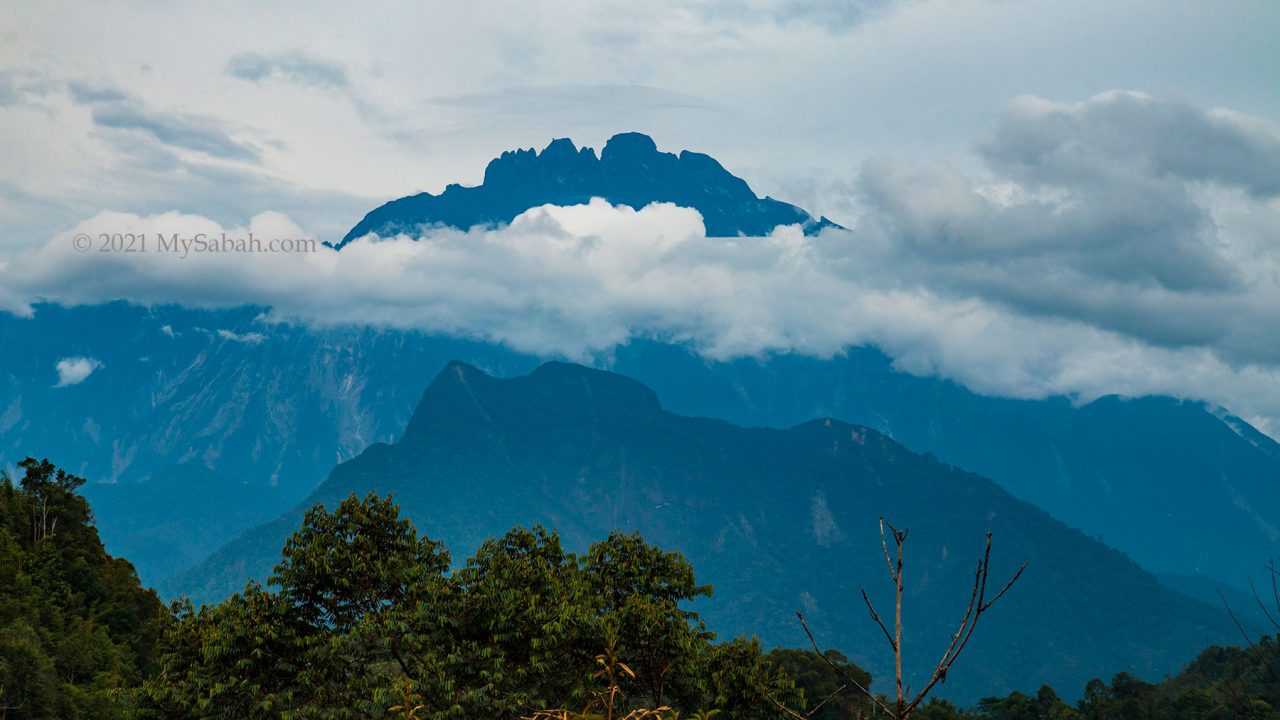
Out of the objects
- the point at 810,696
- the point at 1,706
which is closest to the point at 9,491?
the point at 1,706

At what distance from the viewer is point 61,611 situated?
98.9 m

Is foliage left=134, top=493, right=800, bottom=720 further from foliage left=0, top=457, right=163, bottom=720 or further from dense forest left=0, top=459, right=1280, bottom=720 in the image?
foliage left=0, top=457, right=163, bottom=720

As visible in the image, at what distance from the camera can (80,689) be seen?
74.7 m

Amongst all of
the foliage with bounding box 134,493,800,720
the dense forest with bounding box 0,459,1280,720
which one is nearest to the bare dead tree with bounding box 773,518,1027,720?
the dense forest with bounding box 0,459,1280,720

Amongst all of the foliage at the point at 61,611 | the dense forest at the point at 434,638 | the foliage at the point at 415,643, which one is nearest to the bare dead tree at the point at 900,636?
the dense forest at the point at 434,638

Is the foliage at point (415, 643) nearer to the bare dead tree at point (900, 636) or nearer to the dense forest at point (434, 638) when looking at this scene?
the dense forest at point (434, 638)

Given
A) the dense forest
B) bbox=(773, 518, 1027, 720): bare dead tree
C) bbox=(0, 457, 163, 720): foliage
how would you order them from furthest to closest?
bbox=(0, 457, 163, 720): foliage < the dense forest < bbox=(773, 518, 1027, 720): bare dead tree

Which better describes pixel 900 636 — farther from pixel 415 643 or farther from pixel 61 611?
pixel 61 611

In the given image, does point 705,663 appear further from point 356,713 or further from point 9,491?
point 9,491

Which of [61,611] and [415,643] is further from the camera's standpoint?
[61,611]

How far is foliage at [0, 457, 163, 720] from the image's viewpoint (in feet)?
214

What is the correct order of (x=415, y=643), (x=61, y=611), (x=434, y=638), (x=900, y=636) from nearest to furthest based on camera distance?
1. (x=900, y=636)
2. (x=415, y=643)
3. (x=434, y=638)
4. (x=61, y=611)

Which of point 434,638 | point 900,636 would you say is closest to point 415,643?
point 434,638

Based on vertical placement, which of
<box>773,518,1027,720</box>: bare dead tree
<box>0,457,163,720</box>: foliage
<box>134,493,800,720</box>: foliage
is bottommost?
<box>0,457,163,720</box>: foliage
